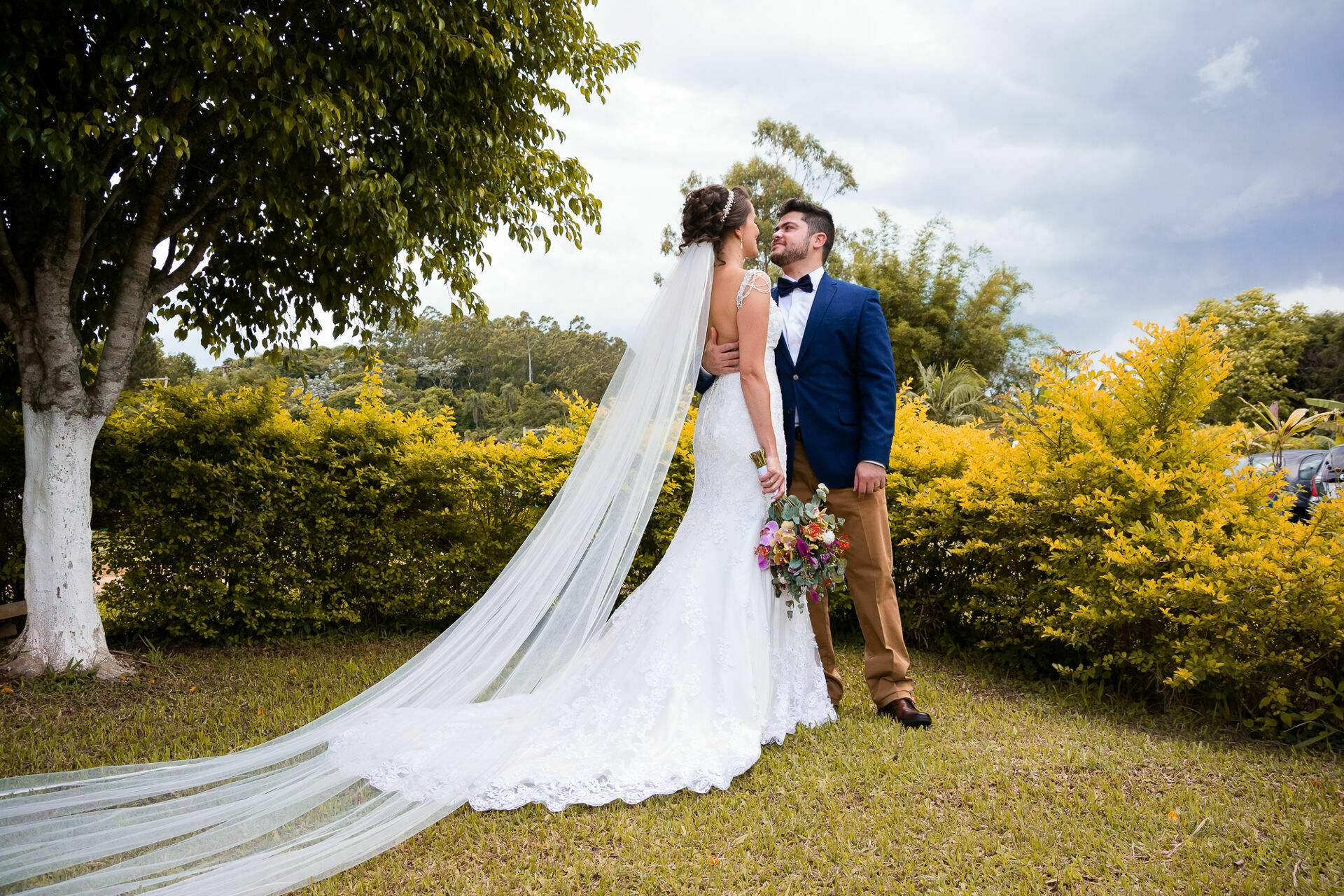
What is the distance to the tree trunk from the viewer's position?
15.2ft

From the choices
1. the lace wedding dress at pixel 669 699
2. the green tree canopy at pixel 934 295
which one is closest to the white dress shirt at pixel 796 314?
the lace wedding dress at pixel 669 699

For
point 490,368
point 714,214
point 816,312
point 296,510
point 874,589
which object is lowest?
point 874,589

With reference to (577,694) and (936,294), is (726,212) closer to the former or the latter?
(577,694)

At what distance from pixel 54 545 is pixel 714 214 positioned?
4429 millimetres

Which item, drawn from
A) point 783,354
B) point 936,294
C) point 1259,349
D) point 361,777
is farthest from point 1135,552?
point 1259,349

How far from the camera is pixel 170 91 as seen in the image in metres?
4.29

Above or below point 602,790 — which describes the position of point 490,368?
above

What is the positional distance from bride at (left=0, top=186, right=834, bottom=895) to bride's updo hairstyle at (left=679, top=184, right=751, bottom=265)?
0.03 feet

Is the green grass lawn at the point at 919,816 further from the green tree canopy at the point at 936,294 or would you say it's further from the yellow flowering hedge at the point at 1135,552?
the green tree canopy at the point at 936,294

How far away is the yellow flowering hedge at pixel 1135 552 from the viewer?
3.54m

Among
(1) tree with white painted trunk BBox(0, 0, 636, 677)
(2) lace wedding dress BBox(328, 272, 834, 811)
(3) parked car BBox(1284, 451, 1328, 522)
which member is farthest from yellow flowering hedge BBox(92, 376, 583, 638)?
(3) parked car BBox(1284, 451, 1328, 522)

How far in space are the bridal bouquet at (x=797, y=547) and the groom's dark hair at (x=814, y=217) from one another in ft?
4.20

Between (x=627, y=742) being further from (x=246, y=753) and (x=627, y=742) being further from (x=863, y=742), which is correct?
(x=246, y=753)

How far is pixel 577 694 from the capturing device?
334cm
